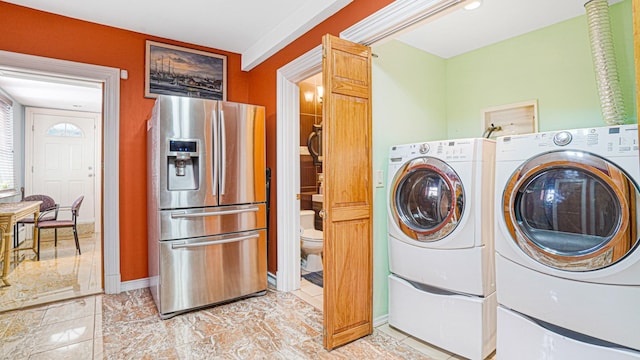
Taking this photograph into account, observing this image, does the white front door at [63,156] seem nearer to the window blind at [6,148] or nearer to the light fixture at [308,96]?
the window blind at [6,148]

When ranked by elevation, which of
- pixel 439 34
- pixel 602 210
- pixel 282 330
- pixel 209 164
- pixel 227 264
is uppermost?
pixel 439 34

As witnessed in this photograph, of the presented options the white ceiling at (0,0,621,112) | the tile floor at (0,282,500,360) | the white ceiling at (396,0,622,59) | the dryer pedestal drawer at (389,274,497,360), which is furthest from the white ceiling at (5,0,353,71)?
the tile floor at (0,282,500,360)

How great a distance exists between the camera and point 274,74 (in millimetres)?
3277

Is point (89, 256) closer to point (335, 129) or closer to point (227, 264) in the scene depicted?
point (227, 264)

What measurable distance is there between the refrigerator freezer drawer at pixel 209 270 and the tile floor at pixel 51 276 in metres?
1.13

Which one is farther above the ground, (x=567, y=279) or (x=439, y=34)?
(x=439, y=34)

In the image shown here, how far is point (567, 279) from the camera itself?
150cm

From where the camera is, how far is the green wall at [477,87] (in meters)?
2.40

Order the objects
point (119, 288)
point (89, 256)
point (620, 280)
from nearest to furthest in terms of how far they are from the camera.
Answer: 1. point (620, 280)
2. point (119, 288)
3. point (89, 256)

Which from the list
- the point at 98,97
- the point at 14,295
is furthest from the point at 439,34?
the point at 98,97

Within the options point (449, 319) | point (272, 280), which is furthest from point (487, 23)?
point (272, 280)

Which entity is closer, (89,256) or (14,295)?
(14,295)

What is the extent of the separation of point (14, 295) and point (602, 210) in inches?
178

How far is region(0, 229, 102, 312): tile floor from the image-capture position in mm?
2912
